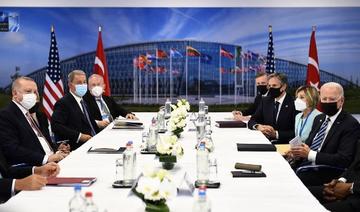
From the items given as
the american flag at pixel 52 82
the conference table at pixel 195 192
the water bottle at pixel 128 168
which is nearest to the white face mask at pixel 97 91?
the american flag at pixel 52 82

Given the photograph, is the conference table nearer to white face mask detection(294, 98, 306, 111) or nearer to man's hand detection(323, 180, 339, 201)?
man's hand detection(323, 180, 339, 201)

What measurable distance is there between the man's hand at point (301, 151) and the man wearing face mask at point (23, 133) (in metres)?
1.89

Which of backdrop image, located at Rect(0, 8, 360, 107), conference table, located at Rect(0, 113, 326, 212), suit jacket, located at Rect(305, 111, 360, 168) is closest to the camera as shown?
conference table, located at Rect(0, 113, 326, 212)

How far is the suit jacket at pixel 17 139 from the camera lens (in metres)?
3.87

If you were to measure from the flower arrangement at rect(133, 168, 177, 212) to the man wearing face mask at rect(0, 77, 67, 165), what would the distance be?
6.92 ft

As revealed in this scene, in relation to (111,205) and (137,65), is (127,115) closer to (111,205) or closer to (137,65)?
(137,65)

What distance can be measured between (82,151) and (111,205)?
5.68 feet

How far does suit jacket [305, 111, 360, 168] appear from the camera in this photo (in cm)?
379

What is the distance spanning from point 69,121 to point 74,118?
A: 0.07 meters

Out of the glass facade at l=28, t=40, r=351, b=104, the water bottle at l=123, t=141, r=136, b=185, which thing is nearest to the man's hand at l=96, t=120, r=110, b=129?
the glass facade at l=28, t=40, r=351, b=104

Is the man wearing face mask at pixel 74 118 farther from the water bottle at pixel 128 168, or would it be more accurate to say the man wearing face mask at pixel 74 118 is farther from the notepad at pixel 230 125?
the water bottle at pixel 128 168

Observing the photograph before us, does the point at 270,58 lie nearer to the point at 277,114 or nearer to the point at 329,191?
the point at 277,114

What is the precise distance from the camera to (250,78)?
29.9ft

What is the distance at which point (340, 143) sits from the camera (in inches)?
154
